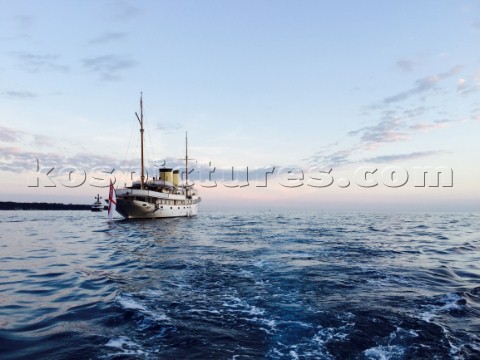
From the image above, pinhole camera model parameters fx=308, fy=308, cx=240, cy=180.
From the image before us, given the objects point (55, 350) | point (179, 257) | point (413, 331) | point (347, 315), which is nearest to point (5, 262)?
point (179, 257)

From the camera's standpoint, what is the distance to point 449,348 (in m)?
6.85

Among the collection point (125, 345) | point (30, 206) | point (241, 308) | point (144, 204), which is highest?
point (144, 204)

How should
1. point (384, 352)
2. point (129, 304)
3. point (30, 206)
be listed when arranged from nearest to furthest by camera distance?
1. point (384, 352)
2. point (129, 304)
3. point (30, 206)

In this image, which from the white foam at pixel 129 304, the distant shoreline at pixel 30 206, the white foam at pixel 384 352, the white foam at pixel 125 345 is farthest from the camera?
the distant shoreline at pixel 30 206

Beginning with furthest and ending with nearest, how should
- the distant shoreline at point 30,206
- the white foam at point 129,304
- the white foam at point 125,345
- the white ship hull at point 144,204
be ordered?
1. the distant shoreline at point 30,206
2. the white ship hull at point 144,204
3. the white foam at point 129,304
4. the white foam at point 125,345

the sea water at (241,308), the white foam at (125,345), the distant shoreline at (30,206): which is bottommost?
the distant shoreline at (30,206)

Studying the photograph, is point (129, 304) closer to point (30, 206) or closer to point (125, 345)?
point (125, 345)

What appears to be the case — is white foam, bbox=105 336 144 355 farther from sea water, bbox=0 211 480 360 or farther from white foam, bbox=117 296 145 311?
white foam, bbox=117 296 145 311

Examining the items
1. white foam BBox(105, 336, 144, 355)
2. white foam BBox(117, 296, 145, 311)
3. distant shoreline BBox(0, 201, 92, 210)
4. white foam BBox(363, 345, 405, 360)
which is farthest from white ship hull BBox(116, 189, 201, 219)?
distant shoreline BBox(0, 201, 92, 210)

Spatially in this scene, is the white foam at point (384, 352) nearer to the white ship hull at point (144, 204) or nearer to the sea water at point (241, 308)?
the sea water at point (241, 308)

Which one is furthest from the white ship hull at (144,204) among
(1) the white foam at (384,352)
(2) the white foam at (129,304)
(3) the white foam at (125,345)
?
(1) the white foam at (384,352)

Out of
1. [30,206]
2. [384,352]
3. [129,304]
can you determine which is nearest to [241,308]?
[129,304]

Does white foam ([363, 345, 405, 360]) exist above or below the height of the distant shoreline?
above

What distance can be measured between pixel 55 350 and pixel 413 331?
838 cm
